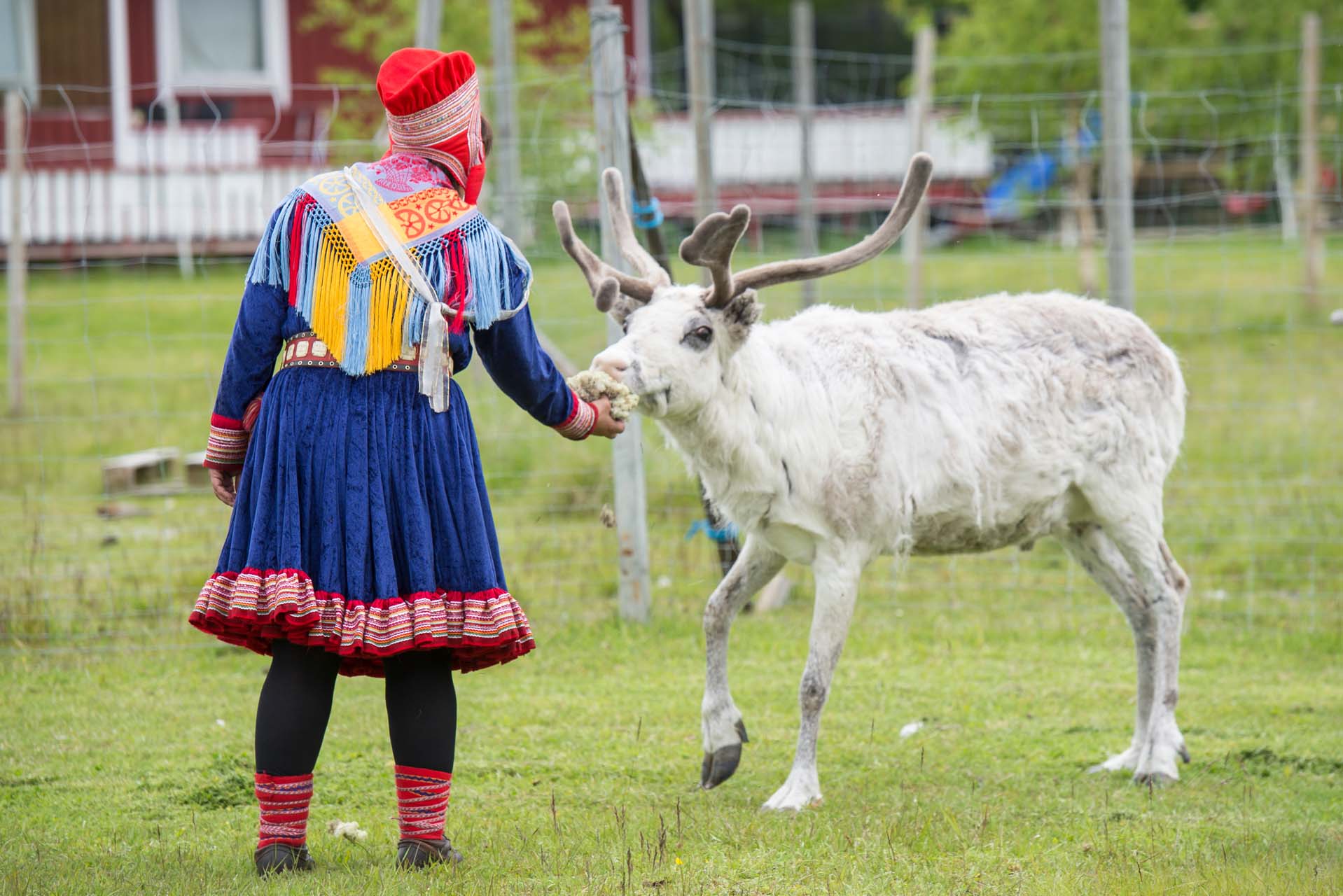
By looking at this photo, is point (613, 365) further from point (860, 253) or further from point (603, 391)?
point (860, 253)

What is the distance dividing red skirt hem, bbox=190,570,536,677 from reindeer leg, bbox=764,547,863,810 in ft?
4.68

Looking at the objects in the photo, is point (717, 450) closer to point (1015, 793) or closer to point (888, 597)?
point (1015, 793)

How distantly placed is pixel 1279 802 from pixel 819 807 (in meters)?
1.54

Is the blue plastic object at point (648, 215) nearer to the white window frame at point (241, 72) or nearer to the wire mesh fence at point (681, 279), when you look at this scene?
the wire mesh fence at point (681, 279)

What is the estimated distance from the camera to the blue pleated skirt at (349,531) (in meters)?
3.72

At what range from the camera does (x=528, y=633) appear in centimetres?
403

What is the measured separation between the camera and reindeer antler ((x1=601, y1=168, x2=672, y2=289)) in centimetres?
505

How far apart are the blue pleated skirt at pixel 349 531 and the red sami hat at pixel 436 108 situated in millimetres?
606

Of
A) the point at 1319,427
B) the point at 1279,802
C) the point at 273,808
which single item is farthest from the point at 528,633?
the point at 1319,427

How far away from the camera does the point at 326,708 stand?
3910mm

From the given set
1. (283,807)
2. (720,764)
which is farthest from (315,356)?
(720,764)

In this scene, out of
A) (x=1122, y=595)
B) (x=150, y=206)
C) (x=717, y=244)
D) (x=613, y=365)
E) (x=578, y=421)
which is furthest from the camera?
(x=150, y=206)

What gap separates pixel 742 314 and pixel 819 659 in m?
1.20

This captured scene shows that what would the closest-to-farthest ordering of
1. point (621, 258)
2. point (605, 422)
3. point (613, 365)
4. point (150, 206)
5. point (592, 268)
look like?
1. point (605, 422)
2. point (613, 365)
3. point (592, 268)
4. point (621, 258)
5. point (150, 206)
